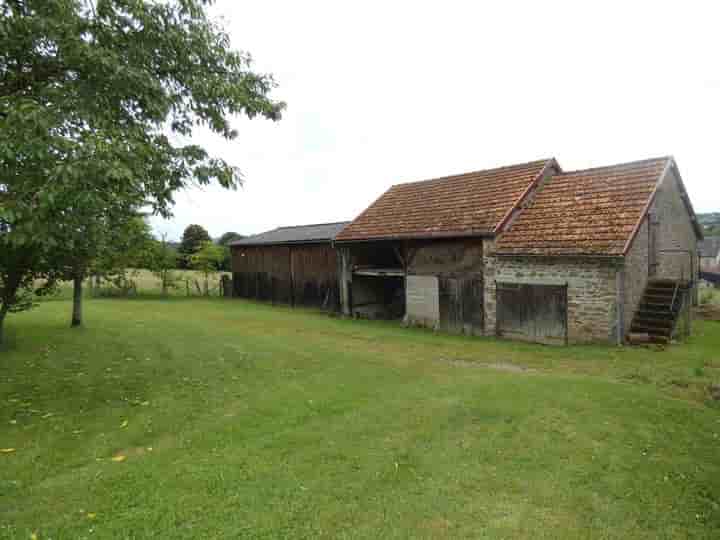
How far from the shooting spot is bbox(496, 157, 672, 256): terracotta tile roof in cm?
1235

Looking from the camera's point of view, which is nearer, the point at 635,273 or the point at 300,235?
the point at 635,273

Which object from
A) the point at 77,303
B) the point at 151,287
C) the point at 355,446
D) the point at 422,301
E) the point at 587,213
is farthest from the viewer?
the point at 151,287

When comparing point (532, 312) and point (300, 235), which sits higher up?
point (300, 235)

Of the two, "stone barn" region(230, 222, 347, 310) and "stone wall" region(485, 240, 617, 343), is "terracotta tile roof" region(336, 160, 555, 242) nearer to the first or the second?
"stone wall" region(485, 240, 617, 343)

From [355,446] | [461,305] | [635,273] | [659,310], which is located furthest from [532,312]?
[355,446]

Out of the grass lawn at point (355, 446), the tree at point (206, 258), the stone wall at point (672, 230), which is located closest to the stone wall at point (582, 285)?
the grass lawn at point (355, 446)

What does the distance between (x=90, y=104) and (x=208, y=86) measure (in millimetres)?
1816

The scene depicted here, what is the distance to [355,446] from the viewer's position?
534 cm

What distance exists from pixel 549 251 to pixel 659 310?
3.69 m

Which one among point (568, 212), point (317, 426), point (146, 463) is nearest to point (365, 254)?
point (568, 212)

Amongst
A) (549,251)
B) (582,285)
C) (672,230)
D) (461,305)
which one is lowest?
(461,305)

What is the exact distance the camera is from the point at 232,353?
1089cm

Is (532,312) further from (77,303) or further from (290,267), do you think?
(77,303)

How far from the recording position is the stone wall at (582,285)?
11.9m
